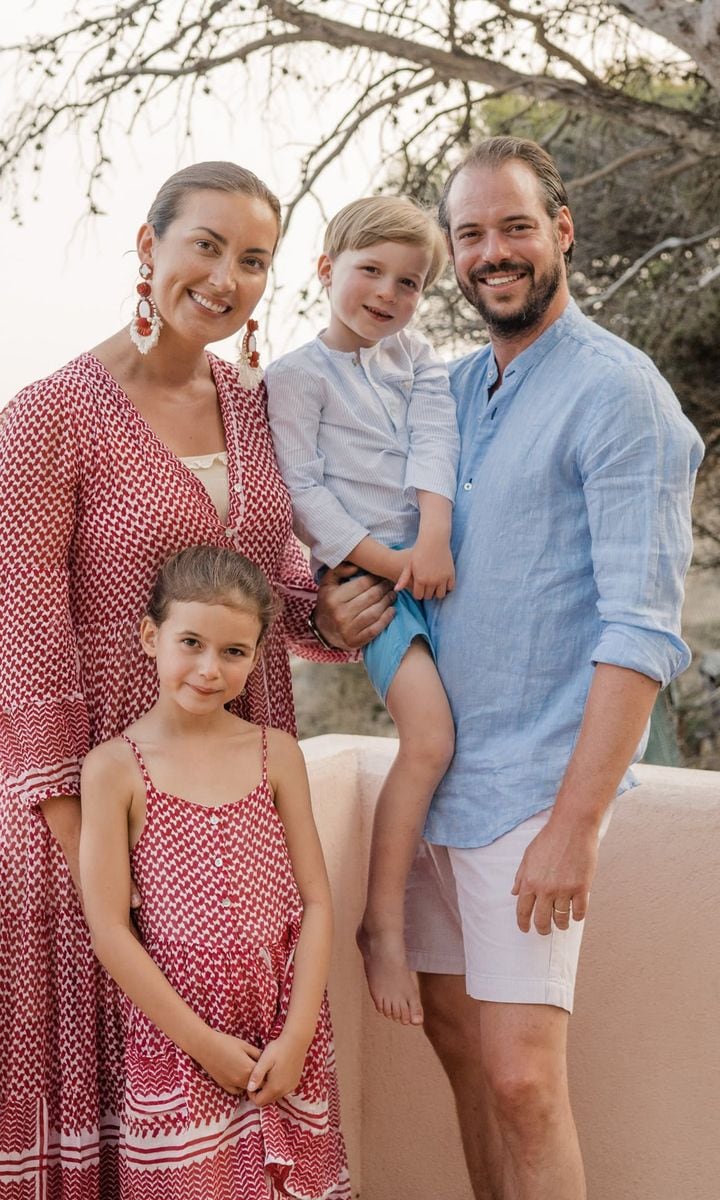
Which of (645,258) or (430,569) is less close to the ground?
(645,258)

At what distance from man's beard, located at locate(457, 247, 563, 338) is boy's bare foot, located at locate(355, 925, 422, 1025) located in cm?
99

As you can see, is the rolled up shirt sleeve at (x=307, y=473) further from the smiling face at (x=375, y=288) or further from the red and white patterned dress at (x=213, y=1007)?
the red and white patterned dress at (x=213, y=1007)

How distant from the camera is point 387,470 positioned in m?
2.11

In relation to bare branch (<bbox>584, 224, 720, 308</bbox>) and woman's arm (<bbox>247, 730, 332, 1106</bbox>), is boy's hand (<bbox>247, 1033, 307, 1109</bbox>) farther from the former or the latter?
bare branch (<bbox>584, 224, 720, 308</bbox>)

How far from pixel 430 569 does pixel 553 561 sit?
0.20 m

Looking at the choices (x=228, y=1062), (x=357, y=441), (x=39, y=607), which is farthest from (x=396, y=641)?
(x=228, y=1062)

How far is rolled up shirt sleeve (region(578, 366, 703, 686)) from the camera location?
5.66 ft

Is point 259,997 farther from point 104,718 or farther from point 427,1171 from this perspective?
point 427,1171

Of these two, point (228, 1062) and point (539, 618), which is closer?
point (228, 1062)

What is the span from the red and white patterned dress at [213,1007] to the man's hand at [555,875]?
35 centimetres

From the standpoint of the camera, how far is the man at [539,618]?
1.74 meters

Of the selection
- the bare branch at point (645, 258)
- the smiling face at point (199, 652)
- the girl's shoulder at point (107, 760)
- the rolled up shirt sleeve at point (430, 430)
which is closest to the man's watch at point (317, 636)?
the rolled up shirt sleeve at point (430, 430)

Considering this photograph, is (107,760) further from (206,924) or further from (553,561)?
(553,561)

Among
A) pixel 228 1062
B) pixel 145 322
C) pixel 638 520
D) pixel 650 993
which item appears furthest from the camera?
pixel 650 993
